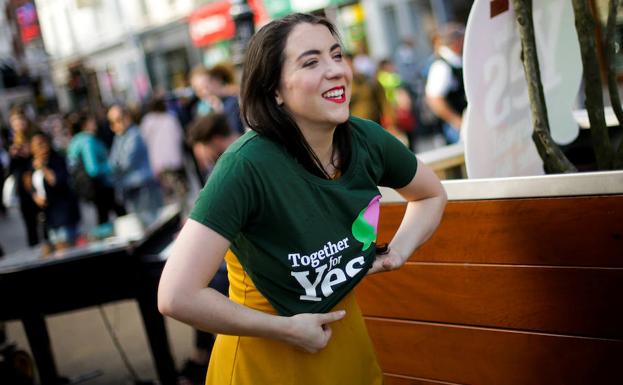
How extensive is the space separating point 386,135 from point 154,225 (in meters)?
3.06

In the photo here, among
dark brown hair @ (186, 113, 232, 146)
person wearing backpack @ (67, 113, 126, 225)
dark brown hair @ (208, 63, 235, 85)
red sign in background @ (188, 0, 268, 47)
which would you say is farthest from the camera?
red sign in background @ (188, 0, 268, 47)

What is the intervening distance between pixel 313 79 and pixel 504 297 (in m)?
1.05

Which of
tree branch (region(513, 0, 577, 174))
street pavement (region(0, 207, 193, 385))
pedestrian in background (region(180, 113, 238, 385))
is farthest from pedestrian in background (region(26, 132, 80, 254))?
tree branch (region(513, 0, 577, 174))

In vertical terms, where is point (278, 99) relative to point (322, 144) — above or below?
above

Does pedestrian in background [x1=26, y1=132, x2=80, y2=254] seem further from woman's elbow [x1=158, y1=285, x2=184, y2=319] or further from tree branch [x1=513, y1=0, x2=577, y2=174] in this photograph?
woman's elbow [x1=158, y1=285, x2=184, y2=319]

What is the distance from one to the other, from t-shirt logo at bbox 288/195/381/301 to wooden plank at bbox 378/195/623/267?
0.62 metres

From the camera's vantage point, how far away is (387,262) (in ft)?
6.93

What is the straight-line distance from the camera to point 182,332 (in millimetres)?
6023

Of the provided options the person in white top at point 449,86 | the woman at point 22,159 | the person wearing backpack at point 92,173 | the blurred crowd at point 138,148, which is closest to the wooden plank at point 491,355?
the blurred crowd at point 138,148

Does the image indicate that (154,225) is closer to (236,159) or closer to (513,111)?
(513,111)

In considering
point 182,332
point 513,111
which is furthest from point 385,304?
point 182,332

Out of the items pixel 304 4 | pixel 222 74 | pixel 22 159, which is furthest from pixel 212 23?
pixel 222 74

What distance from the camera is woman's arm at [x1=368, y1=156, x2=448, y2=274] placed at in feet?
7.27

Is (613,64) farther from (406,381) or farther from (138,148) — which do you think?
(138,148)
